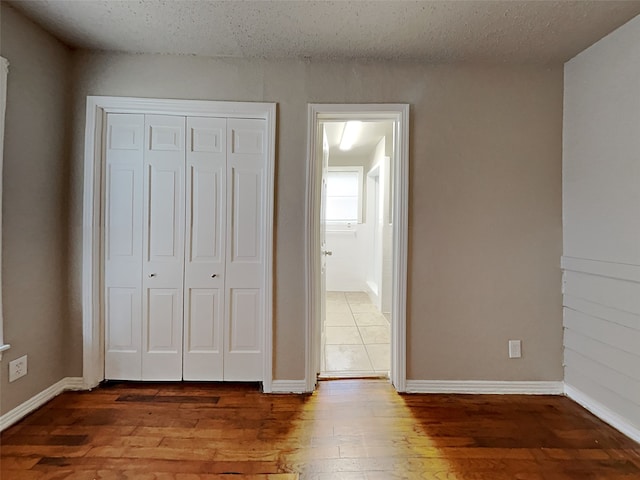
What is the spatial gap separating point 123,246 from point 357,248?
12.8ft

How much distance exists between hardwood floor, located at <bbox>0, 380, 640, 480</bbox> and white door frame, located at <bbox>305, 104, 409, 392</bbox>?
0.26 metres

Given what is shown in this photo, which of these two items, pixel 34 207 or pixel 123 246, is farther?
pixel 123 246

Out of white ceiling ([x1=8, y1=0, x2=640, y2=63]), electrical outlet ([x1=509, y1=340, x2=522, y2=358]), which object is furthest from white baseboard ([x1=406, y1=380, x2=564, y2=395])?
white ceiling ([x1=8, y1=0, x2=640, y2=63])

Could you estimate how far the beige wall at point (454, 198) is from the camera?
7.29 feet

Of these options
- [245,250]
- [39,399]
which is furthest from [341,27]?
[39,399]

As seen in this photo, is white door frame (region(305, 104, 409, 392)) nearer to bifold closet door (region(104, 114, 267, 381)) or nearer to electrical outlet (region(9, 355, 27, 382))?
bifold closet door (region(104, 114, 267, 381))

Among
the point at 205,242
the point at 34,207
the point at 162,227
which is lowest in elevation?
the point at 205,242

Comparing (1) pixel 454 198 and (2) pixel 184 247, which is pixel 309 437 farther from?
(1) pixel 454 198

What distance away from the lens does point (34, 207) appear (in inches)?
77.4

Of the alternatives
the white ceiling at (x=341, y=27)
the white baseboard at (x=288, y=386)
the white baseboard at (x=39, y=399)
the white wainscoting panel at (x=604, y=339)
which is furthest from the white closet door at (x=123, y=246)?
the white wainscoting panel at (x=604, y=339)

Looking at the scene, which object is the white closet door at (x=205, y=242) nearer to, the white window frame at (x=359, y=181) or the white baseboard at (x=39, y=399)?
the white baseboard at (x=39, y=399)

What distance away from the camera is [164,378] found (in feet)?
7.57

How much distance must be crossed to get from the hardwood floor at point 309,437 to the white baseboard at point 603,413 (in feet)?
0.14

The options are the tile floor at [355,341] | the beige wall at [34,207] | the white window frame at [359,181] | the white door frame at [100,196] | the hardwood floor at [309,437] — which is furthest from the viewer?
the white window frame at [359,181]
